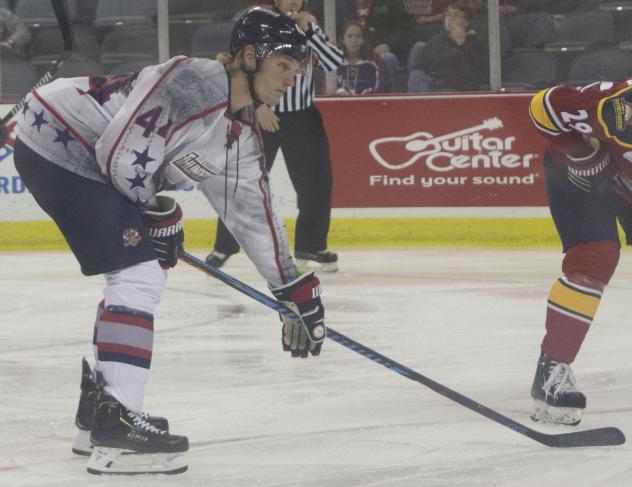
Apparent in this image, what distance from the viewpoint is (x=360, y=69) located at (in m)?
6.98

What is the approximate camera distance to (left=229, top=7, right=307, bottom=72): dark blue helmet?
2.59 metres

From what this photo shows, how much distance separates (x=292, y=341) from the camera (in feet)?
9.30

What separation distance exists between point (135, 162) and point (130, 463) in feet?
1.90

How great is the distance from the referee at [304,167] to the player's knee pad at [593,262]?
110 inches

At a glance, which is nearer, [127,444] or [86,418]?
[127,444]

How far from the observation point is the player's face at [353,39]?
22.7 ft

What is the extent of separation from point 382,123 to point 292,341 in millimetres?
4181

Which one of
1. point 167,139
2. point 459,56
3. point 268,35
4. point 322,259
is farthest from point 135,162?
point 459,56

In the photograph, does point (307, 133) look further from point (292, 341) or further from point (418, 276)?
point (292, 341)

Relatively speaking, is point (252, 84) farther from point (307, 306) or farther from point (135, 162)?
point (307, 306)

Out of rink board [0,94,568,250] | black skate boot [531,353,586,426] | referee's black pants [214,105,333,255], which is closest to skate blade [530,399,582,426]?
black skate boot [531,353,586,426]

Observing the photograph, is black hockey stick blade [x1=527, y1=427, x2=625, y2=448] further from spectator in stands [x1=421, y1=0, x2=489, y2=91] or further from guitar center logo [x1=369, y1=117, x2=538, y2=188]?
spectator in stands [x1=421, y1=0, x2=489, y2=91]

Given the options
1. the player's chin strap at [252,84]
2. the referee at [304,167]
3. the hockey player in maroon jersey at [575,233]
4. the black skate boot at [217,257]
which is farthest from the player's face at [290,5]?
the player's chin strap at [252,84]

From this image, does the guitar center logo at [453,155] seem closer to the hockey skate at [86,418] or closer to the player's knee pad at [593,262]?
the player's knee pad at [593,262]
